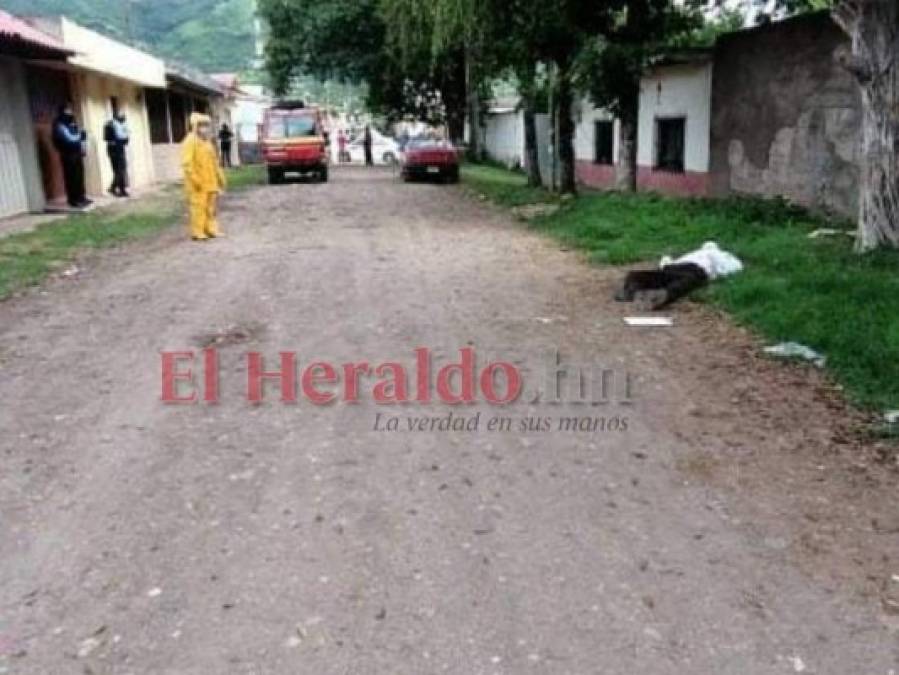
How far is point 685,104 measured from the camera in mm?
17266

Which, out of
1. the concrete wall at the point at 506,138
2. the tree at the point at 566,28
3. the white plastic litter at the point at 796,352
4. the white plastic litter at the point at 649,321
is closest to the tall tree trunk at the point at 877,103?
the white plastic litter at the point at 649,321

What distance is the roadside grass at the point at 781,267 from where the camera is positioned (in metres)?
5.80

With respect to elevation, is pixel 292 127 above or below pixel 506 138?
above

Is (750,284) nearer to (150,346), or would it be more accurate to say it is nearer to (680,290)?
(680,290)

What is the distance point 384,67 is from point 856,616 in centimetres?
3589

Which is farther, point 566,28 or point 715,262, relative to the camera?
point 566,28

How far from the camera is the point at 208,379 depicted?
19.1ft

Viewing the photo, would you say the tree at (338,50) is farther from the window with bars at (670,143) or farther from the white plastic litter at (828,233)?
the white plastic litter at (828,233)

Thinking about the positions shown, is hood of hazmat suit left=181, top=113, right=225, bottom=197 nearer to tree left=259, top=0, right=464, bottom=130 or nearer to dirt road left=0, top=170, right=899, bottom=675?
dirt road left=0, top=170, right=899, bottom=675

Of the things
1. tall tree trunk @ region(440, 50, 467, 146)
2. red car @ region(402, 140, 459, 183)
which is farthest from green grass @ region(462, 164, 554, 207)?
tall tree trunk @ region(440, 50, 467, 146)

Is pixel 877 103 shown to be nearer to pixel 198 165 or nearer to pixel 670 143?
pixel 198 165

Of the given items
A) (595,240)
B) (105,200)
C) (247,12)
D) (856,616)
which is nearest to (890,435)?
(856,616)

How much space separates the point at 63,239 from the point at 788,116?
10068mm

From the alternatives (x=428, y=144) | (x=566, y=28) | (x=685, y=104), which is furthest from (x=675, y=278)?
(x=428, y=144)
